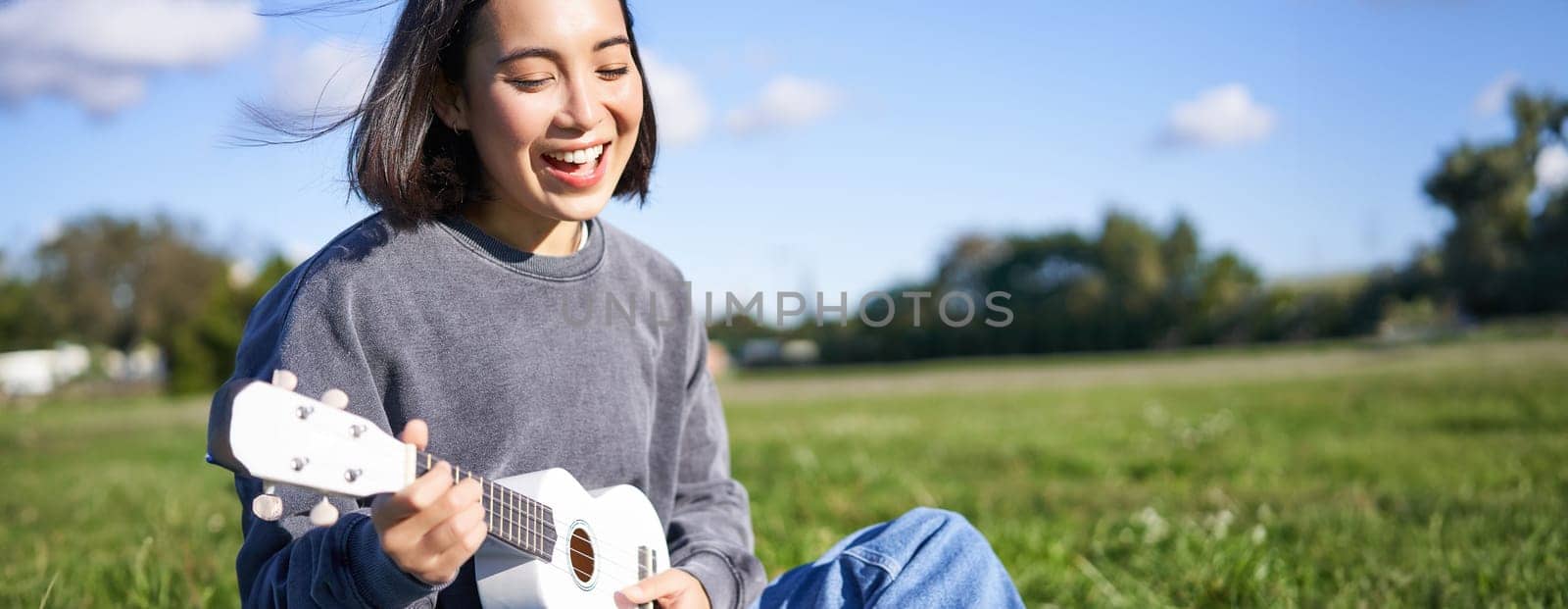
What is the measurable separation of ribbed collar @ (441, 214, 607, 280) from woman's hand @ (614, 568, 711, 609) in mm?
600

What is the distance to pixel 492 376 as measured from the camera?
6.35 feet

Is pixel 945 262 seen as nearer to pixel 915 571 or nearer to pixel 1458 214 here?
pixel 1458 214

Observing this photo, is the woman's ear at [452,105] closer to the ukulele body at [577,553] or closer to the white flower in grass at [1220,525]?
the ukulele body at [577,553]

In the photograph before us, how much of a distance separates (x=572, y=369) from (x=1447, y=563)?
9.23ft

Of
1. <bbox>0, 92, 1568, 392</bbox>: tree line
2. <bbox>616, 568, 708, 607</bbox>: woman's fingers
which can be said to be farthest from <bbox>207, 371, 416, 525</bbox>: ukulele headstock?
<bbox>0, 92, 1568, 392</bbox>: tree line

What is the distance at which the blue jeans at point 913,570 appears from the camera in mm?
1919

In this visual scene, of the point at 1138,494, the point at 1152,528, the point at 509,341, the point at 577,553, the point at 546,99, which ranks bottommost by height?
the point at 1138,494

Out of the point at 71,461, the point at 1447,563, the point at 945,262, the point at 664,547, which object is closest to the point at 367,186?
the point at 664,547

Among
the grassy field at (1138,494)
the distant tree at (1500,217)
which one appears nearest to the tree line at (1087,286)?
the distant tree at (1500,217)

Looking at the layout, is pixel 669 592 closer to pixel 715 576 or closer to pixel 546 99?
pixel 715 576

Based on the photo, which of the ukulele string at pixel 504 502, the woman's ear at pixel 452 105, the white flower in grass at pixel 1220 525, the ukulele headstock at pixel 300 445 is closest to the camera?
the ukulele headstock at pixel 300 445

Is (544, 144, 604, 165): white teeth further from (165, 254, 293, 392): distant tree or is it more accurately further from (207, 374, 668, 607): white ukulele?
(165, 254, 293, 392): distant tree

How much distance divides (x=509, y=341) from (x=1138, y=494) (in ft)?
13.9

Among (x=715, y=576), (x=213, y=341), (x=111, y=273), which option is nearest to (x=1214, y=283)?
(x=213, y=341)
